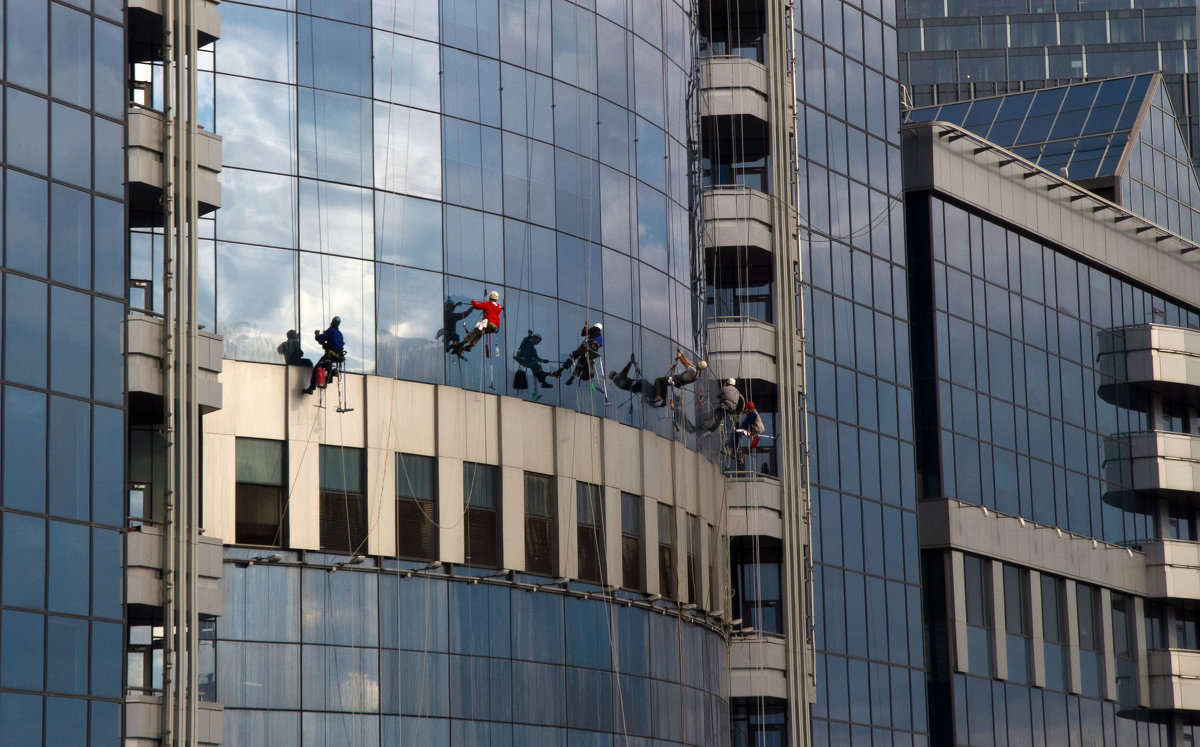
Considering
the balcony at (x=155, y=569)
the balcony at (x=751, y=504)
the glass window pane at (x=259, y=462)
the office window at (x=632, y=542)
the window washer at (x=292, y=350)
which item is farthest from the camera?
the balcony at (x=751, y=504)

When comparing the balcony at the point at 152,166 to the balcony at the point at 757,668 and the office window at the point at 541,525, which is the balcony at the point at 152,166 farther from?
the balcony at the point at 757,668

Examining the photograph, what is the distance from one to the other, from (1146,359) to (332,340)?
46285 millimetres

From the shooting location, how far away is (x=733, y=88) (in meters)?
65.2

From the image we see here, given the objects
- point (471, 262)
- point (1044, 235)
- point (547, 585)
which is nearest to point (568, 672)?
point (547, 585)

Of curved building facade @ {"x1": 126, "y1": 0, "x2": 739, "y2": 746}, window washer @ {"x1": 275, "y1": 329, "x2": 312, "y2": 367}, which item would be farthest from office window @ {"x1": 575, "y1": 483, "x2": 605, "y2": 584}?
window washer @ {"x1": 275, "y1": 329, "x2": 312, "y2": 367}

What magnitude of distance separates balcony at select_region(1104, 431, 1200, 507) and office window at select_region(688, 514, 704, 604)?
1221 inches

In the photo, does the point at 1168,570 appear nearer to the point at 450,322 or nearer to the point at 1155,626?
the point at 1155,626

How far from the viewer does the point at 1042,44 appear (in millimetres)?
165750

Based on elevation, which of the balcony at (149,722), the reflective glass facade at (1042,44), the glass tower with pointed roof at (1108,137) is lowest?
the balcony at (149,722)

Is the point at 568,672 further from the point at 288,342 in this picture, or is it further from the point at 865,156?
the point at 865,156

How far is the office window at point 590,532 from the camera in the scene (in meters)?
53.6

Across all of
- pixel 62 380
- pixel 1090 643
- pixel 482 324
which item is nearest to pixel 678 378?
pixel 482 324

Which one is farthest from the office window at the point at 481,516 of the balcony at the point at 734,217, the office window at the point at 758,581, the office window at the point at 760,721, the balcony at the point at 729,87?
the balcony at the point at 729,87

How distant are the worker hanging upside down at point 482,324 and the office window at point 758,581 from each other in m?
15.0
